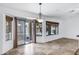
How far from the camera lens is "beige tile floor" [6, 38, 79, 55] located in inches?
92.5

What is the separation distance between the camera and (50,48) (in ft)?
7.95

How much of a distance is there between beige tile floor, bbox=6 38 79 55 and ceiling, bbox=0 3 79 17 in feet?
2.07

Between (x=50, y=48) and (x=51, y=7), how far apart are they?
89 centimetres

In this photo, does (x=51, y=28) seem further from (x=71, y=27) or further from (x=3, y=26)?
(x=3, y=26)

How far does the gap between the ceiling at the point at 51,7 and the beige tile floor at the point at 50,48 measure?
63cm

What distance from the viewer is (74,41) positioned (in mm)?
2455

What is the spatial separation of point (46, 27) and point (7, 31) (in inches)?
34.4

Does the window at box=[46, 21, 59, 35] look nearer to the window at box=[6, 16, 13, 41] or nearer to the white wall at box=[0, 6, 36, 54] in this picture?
the white wall at box=[0, 6, 36, 54]

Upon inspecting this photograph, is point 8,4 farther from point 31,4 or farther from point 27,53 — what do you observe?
point 27,53

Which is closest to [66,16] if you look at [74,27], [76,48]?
[74,27]

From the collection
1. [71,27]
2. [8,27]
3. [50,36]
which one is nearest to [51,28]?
[50,36]

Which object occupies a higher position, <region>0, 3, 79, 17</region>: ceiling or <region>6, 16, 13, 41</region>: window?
<region>0, 3, 79, 17</region>: ceiling

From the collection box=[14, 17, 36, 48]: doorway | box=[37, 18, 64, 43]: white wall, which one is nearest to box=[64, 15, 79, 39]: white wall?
box=[37, 18, 64, 43]: white wall

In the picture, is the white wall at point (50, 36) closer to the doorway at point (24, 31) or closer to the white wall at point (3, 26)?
the doorway at point (24, 31)
